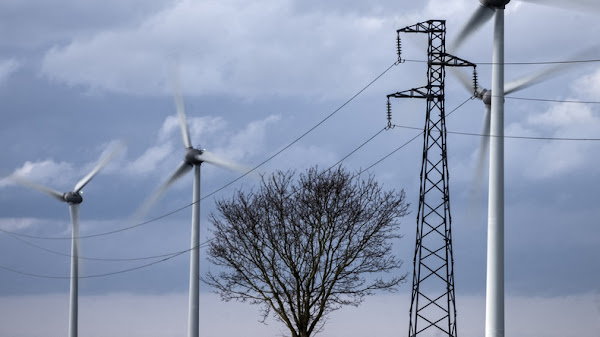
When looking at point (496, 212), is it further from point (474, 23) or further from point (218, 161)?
point (218, 161)

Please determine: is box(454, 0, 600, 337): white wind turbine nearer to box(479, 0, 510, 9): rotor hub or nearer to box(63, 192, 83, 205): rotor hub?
box(479, 0, 510, 9): rotor hub

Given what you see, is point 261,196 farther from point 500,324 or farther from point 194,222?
point 500,324

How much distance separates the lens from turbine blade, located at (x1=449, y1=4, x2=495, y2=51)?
38688 mm

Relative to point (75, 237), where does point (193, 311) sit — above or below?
below

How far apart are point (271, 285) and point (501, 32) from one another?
17.1m

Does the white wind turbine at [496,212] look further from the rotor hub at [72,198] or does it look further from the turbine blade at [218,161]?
the rotor hub at [72,198]

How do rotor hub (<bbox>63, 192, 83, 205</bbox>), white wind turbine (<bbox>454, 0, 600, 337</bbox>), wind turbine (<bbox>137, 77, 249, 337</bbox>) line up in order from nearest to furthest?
1. white wind turbine (<bbox>454, 0, 600, 337</bbox>)
2. wind turbine (<bbox>137, 77, 249, 337</bbox>)
3. rotor hub (<bbox>63, 192, 83, 205</bbox>)

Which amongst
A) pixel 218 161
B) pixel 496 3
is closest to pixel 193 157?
pixel 218 161

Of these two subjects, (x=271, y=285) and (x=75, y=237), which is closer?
(x=271, y=285)

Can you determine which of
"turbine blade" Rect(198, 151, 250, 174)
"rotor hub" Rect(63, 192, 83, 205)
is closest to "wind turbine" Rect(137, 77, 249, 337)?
"turbine blade" Rect(198, 151, 250, 174)

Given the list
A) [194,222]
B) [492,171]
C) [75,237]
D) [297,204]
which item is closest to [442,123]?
[492,171]

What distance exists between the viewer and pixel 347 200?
152 ft

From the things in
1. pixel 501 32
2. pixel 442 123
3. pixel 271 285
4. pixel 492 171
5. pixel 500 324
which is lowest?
pixel 500 324

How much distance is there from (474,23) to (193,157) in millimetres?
25253
